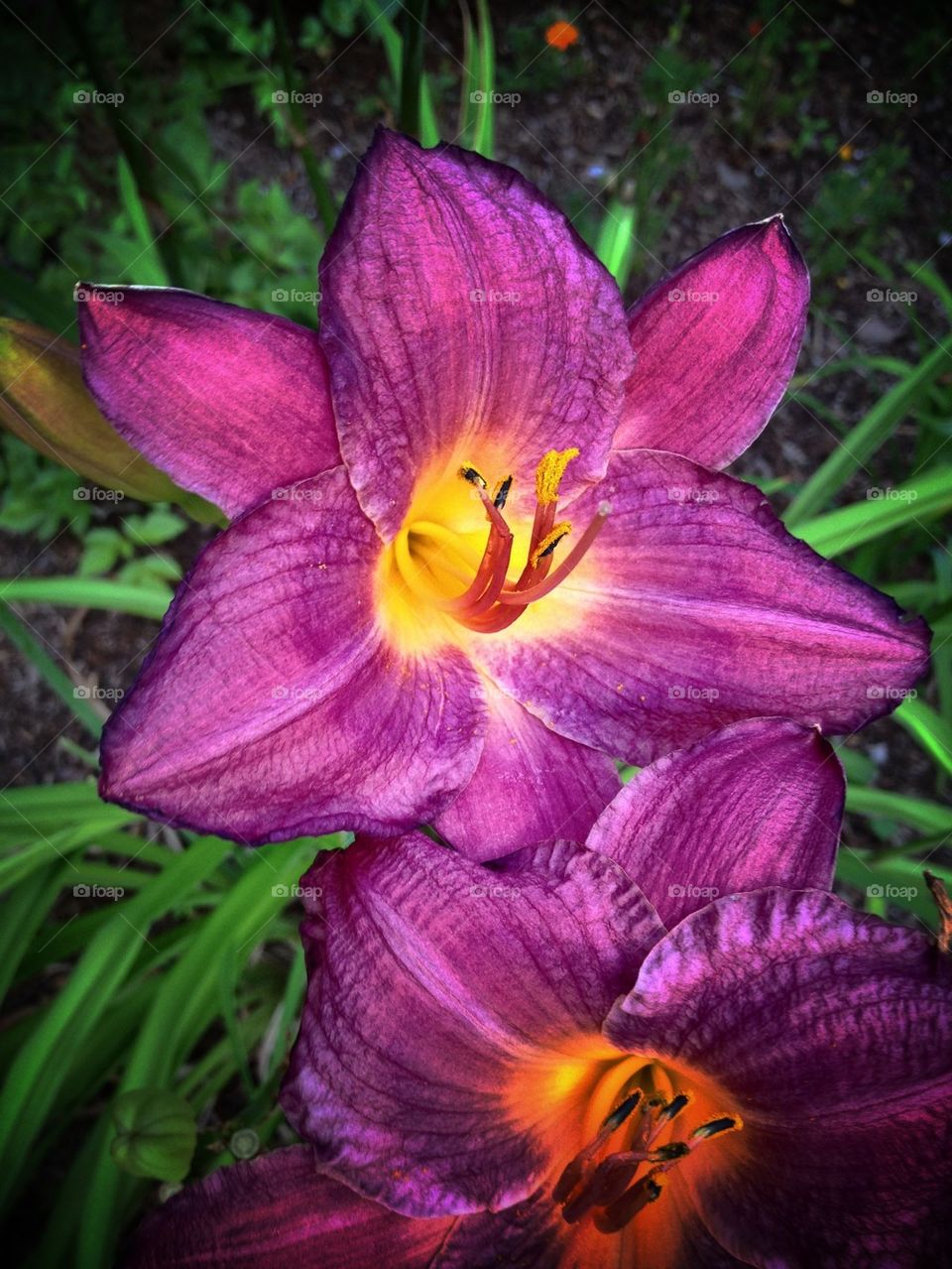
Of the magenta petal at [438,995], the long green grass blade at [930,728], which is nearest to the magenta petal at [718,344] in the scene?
the magenta petal at [438,995]

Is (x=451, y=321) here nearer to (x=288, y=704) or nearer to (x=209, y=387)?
(x=209, y=387)

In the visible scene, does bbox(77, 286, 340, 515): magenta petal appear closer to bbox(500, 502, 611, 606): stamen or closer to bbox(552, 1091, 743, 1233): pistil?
bbox(500, 502, 611, 606): stamen

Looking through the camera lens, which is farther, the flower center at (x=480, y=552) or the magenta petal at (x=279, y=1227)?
the flower center at (x=480, y=552)

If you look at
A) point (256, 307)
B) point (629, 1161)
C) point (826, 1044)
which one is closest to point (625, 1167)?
point (629, 1161)

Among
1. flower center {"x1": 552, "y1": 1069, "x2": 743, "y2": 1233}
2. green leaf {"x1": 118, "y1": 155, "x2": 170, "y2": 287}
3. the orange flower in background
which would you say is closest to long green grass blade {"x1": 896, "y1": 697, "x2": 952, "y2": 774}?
flower center {"x1": 552, "y1": 1069, "x2": 743, "y2": 1233}

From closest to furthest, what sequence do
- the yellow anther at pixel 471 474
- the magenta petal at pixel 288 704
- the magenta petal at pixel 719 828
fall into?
the magenta petal at pixel 288 704 < the magenta petal at pixel 719 828 < the yellow anther at pixel 471 474

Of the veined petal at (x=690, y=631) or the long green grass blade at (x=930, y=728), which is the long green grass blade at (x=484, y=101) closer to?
the veined petal at (x=690, y=631)

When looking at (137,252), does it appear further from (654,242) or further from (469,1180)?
(469,1180)
